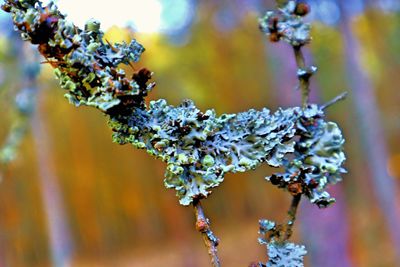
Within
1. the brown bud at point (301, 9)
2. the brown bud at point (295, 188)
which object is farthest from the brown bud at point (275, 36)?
the brown bud at point (295, 188)

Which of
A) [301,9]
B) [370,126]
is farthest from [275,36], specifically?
[370,126]

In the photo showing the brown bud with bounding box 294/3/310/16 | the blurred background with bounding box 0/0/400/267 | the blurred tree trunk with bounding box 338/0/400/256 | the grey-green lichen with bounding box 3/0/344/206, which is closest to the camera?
the grey-green lichen with bounding box 3/0/344/206

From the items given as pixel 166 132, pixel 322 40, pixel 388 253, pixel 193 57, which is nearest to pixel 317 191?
pixel 166 132

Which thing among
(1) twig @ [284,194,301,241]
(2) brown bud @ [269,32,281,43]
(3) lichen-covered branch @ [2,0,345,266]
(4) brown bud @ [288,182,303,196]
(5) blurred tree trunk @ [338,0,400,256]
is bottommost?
(1) twig @ [284,194,301,241]

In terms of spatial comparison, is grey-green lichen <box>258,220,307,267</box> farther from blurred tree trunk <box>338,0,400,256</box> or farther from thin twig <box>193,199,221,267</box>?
blurred tree trunk <box>338,0,400,256</box>

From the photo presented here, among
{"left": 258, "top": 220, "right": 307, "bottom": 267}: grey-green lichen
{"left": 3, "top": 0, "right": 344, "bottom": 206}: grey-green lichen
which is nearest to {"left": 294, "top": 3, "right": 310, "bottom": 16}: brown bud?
{"left": 3, "top": 0, "right": 344, "bottom": 206}: grey-green lichen

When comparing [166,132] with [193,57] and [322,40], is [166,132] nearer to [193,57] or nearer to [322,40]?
[322,40]
